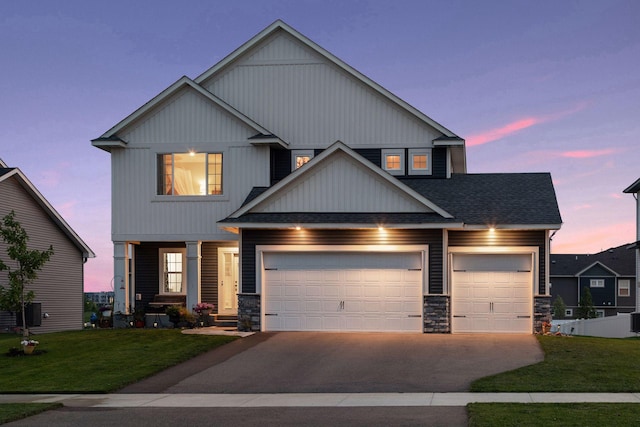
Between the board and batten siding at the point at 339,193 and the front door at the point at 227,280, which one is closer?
the board and batten siding at the point at 339,193

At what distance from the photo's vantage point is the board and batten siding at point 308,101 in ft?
92.4

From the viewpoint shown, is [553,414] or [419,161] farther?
[419,161]

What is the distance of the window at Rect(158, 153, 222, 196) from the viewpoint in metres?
27.8

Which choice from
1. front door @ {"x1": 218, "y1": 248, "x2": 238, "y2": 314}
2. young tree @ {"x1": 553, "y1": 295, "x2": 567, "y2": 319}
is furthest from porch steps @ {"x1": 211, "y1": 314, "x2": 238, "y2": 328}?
young tree @ {"x1": 553, "y1": 295, "x2": 567, "y2": 319}

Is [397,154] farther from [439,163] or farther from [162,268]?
[162,268]

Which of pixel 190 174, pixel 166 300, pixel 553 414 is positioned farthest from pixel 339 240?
pixel 553 414

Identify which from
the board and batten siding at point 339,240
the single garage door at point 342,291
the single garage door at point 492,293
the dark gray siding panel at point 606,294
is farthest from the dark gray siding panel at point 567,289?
the single garage door at point 342,291

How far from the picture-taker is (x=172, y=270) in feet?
95.0

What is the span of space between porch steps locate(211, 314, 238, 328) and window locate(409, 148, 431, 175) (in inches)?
345

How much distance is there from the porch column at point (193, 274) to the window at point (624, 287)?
51031 millimetres

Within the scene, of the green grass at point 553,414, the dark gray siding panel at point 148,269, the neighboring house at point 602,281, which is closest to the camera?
the green grass at point 553,414

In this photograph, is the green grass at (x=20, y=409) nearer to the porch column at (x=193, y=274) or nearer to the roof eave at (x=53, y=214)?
the porch column at (x=193, y=274)

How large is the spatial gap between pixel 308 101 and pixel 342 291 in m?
8.18

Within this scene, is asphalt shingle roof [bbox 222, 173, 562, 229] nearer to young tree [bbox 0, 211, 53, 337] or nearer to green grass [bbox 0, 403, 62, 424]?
young tree [bbox 0, 211, 53, 337]
